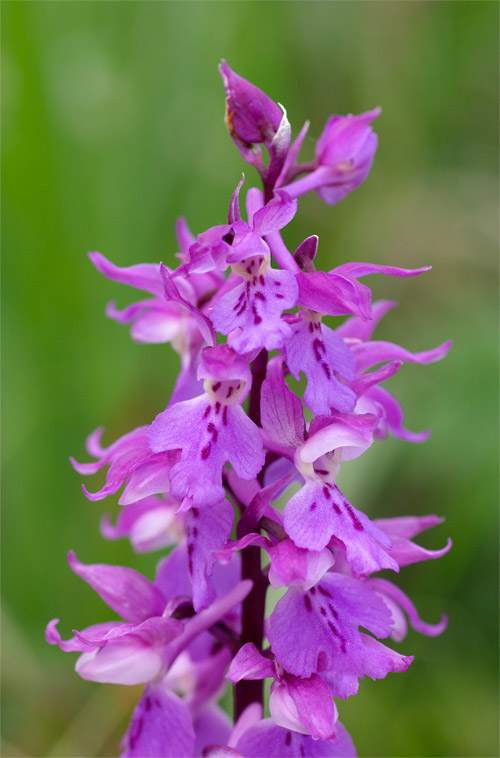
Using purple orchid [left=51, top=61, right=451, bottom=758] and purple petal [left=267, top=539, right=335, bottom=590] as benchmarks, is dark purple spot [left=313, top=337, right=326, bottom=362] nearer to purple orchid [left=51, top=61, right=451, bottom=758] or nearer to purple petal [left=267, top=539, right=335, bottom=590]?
purple orchid [left=51, top=61, right=451, bottom=758]

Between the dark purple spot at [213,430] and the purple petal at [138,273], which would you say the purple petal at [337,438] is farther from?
the purple petal at [138,273]

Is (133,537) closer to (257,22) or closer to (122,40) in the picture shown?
(122,40)

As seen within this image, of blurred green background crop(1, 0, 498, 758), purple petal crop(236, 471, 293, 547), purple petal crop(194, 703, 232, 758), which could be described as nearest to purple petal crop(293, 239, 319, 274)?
purple petal crop(236, 471, 293, 547)

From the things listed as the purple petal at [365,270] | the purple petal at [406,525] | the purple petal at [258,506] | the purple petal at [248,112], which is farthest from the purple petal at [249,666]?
the purple petal at [248,112]

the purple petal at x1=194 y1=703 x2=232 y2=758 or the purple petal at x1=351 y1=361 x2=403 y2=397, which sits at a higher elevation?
the purple petal at x1=351 y1=361 x2=403 y2=397

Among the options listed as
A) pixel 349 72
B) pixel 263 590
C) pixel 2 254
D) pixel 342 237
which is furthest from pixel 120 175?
pixel 263 590

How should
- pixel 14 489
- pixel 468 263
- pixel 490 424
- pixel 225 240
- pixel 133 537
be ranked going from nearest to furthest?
pixel 225 240 < pixel 133 537 < pixel 490 424 < pixel 14 489 < pixel 468 263

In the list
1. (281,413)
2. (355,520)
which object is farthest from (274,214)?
(355,520)
